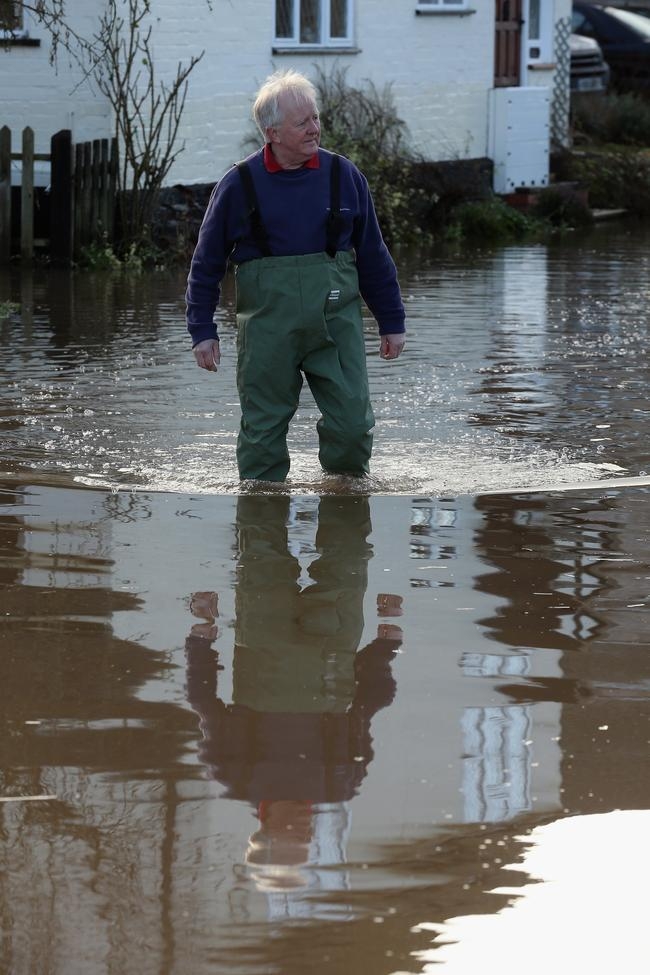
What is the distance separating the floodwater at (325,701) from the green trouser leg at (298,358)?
0.63 feet

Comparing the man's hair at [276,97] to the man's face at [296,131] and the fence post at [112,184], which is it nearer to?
the man's face at [296,131]

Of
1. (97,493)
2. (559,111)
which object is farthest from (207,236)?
(559,111)

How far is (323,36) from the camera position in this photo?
1911 cm

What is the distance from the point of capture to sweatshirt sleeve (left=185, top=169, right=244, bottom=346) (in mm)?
5789

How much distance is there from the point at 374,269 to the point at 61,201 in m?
9.81

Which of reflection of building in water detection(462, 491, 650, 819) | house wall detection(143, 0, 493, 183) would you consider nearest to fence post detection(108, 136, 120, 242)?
house wall detection(143, 0, 493, 183)

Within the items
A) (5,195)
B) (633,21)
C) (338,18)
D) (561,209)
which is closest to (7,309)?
(5,195)

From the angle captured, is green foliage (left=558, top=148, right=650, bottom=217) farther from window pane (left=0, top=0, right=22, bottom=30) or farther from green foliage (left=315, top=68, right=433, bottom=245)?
window pane (left=0, top=0, right=22, bottom=30)

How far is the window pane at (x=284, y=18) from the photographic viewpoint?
1870cm

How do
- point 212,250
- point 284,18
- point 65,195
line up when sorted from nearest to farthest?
point 212,250 → point 65,195 → point 284,18

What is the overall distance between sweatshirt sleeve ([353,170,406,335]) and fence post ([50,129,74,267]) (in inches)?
374

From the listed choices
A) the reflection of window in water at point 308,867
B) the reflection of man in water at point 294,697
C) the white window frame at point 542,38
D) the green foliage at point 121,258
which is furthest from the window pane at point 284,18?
the reflection of window in water at point 308,867

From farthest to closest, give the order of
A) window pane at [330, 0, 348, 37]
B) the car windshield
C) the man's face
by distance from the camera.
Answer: the car windshield < window pane at [330, 0, 348, 37] < the man's face

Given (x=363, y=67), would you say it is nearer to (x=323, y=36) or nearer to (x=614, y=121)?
(x=323, y=36)
